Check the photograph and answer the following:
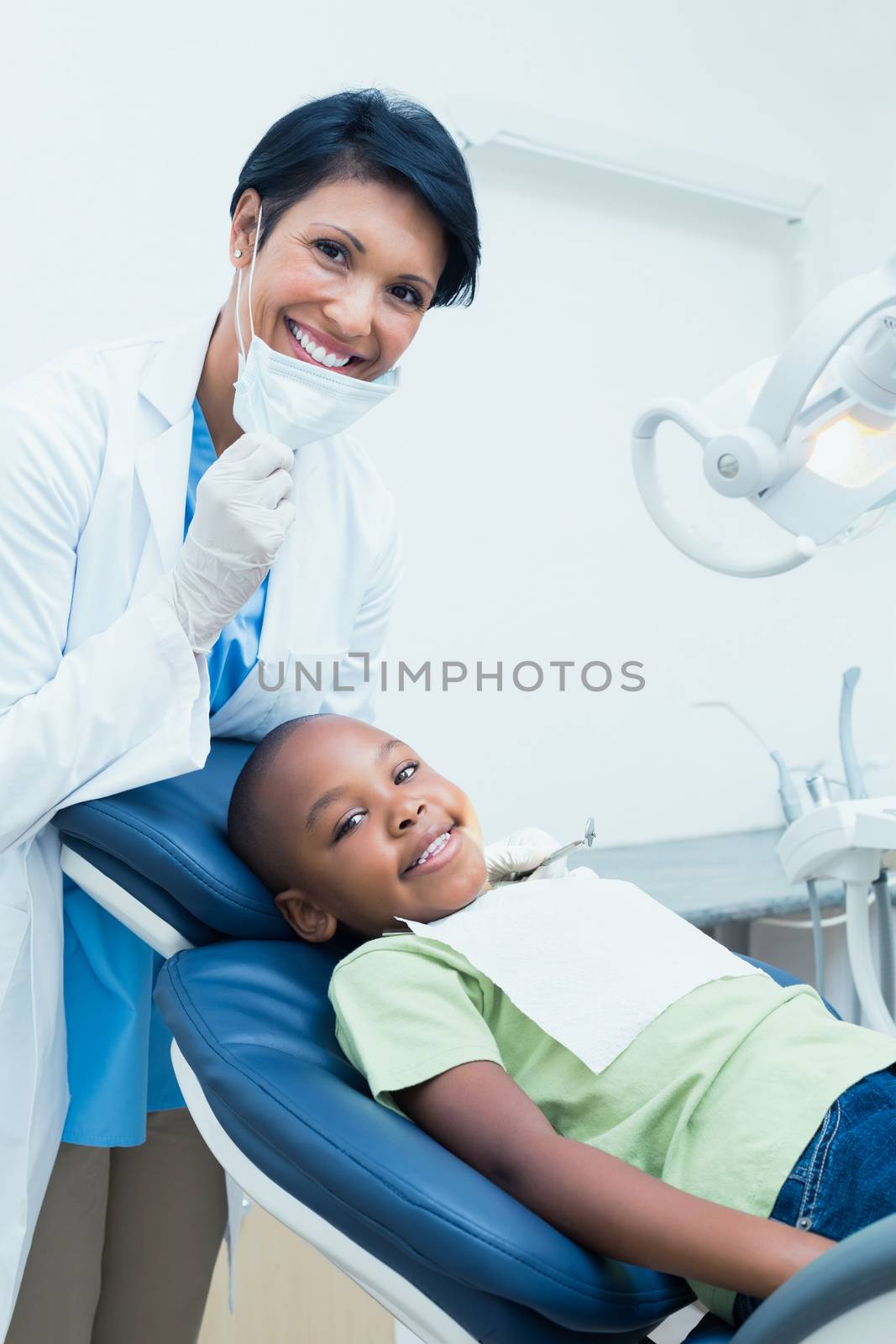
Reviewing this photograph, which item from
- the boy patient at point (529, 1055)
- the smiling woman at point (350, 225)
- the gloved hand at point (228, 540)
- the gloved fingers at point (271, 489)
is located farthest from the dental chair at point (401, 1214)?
the smiling woman at point (350, 225)

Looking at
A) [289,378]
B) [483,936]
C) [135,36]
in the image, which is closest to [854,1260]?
[483,936]

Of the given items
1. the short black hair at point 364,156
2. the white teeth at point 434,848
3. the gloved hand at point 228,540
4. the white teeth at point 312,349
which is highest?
the short black hair at point 364,156

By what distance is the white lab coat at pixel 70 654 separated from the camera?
101 cm

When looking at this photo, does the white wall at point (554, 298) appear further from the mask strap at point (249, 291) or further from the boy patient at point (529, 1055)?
the boy patient at point (529, 1055)

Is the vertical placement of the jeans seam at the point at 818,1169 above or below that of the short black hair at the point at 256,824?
below

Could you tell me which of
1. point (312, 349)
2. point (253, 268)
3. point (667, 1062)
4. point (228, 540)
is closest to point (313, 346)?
point (312, 349)

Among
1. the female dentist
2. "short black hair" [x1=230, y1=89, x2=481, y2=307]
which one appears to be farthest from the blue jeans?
"short black hair" [x1=230, y1=89, x2=481, y2=307]

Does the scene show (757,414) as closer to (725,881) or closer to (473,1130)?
(473,1130)

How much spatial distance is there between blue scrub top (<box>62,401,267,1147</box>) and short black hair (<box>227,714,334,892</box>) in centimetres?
18

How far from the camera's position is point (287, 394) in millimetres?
1171

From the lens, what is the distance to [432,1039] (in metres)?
0.88

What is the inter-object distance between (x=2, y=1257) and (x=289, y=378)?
0.91 meters

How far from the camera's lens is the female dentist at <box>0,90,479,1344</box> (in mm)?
1035

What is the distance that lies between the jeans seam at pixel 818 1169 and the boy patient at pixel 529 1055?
1cm
